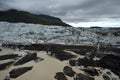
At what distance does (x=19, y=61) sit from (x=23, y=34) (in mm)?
13245

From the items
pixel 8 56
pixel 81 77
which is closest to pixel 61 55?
pixel 81 77

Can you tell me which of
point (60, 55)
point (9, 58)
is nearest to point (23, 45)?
point (9, 58)

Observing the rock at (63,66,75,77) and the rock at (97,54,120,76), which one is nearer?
the rock at (63,66,75,77)

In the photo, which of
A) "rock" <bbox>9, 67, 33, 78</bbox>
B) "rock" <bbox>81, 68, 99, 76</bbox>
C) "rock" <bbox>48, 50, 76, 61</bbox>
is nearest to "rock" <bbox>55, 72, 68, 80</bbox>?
"rock" <bbox>81, 68, 99, 76</bbox>

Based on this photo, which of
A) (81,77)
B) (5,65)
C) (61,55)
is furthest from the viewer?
(61,55)

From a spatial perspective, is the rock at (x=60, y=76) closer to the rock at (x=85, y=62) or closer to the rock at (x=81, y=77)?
the rock at (x=81, y=77)

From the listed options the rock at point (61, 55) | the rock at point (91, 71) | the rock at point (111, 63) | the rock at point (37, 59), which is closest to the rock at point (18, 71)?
the rock at point (37, 59)

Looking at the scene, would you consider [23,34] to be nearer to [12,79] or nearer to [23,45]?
[23,45]

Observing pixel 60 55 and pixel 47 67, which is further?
pixel 60 55

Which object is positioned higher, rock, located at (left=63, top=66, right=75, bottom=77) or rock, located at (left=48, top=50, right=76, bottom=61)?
rock, located at (left=48, top=50, right=76, bottom=61)

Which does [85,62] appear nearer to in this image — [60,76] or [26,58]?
[60,76]

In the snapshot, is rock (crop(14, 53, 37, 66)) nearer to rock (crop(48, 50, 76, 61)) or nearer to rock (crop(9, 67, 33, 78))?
rock (crop(9, 67, 33, 78))

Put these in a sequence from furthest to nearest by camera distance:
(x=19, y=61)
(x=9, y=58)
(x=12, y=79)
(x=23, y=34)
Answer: (x=23, y=34) → (x=9, y=58) → (x=19, y=61) → (x=12, y=79)

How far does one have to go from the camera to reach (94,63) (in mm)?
16672
